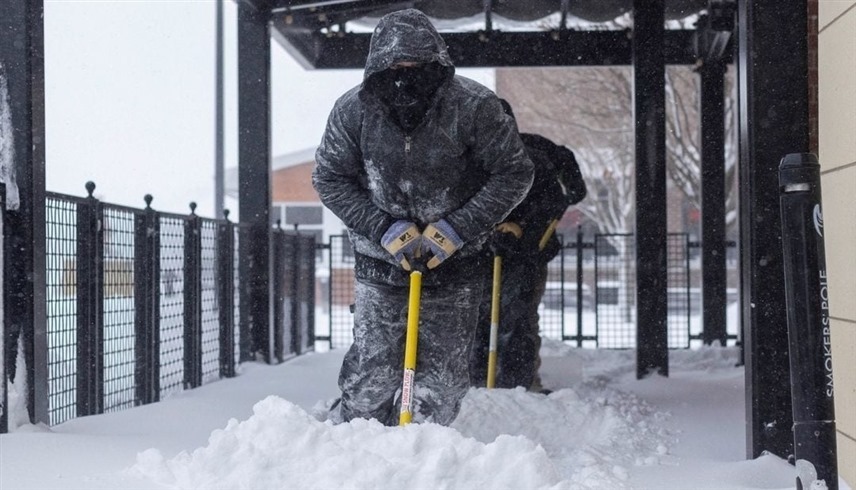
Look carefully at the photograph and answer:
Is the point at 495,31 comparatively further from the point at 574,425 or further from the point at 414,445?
the point at 414,445

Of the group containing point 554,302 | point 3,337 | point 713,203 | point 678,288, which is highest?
point 713,203

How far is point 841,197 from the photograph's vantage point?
361 cm

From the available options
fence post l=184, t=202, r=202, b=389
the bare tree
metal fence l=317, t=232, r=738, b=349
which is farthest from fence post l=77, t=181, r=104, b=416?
the bare tree

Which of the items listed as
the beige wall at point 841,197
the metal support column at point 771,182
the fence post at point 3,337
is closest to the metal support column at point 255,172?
the fence post at point 3,337

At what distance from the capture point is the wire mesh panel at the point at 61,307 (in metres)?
Answer: 5.05

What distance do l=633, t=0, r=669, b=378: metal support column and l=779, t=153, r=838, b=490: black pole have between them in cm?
475

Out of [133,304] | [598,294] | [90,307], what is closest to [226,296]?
[133,304]

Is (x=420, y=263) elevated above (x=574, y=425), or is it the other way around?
(x=420, y=263)

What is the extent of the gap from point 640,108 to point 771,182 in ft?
12.4

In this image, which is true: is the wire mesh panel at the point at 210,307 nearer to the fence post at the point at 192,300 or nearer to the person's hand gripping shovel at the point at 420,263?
the fence post at the point at 192,300

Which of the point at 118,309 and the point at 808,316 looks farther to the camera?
the point at 118,309

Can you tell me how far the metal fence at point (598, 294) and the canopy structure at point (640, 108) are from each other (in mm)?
1242

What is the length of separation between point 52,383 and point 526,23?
5.81m

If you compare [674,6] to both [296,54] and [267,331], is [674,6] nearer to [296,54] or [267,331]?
[296,54]
